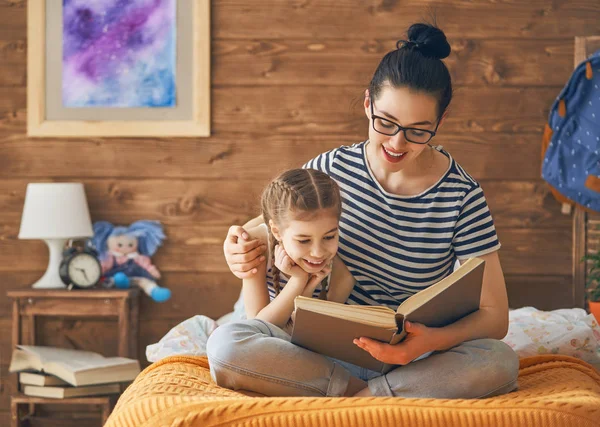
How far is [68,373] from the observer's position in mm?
2459

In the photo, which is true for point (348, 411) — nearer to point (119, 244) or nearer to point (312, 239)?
point (312, 239)

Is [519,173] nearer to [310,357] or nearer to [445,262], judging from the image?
[445,262]

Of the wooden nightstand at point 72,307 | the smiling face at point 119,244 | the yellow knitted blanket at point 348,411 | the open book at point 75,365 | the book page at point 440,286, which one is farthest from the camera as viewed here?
the smiling face at point 119,244

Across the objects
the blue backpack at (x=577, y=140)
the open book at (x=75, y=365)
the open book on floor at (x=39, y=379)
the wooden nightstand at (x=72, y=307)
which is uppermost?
the blue backpack at (x=577, y=140)

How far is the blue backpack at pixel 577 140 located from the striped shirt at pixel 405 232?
1075 mm

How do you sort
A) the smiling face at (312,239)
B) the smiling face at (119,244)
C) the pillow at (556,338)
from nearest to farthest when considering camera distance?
the smiling face at (312,239) < the pillow at (556,338) < the smiling face at (119,244)

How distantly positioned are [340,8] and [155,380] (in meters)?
1.69

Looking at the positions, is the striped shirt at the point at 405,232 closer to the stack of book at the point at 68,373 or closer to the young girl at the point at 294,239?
the young girl at the point at 294,239

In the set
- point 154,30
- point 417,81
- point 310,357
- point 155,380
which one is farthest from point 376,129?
point 154,30

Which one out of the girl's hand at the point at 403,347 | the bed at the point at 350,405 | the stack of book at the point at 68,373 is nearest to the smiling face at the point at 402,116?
the girl's hand at the point at 403,347

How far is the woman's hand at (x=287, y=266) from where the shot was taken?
1587mm

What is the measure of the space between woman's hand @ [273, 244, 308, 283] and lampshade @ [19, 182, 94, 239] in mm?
1218


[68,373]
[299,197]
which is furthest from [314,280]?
[68,373]

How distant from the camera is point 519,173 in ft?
9.18
